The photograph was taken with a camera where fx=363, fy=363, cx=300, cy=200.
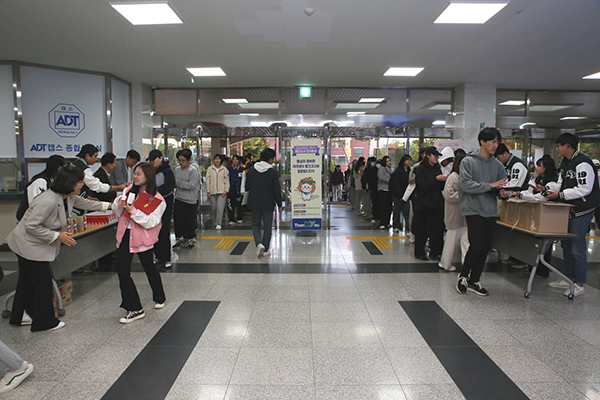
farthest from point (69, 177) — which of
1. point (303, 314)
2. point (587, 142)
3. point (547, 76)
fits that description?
point (587, 142)

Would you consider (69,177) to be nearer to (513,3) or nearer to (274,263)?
(274,263)

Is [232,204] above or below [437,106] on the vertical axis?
below

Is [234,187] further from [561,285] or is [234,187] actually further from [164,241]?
[561,285]

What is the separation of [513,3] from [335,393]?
16.5 ft

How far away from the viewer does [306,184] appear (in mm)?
7281

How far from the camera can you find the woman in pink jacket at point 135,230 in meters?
3.36

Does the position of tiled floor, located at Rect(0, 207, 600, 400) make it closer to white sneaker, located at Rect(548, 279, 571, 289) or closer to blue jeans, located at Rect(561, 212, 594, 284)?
white sneaker, located at Rect(548, 279, 571, 289)

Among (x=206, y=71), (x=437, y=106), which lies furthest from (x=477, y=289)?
(x=206, y=71)

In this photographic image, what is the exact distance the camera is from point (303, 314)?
11.8ft

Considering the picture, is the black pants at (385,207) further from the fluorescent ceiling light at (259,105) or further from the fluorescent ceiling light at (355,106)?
the fluorescent ceiling light at (259,105)

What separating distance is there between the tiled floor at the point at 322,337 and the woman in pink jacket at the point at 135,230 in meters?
0.25

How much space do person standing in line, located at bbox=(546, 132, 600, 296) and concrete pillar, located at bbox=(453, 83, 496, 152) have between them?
5177 mm

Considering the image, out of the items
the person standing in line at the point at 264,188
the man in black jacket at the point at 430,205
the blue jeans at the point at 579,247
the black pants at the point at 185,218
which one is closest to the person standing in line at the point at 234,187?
the black pants at the point at 185,218

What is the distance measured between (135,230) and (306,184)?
169 inches
